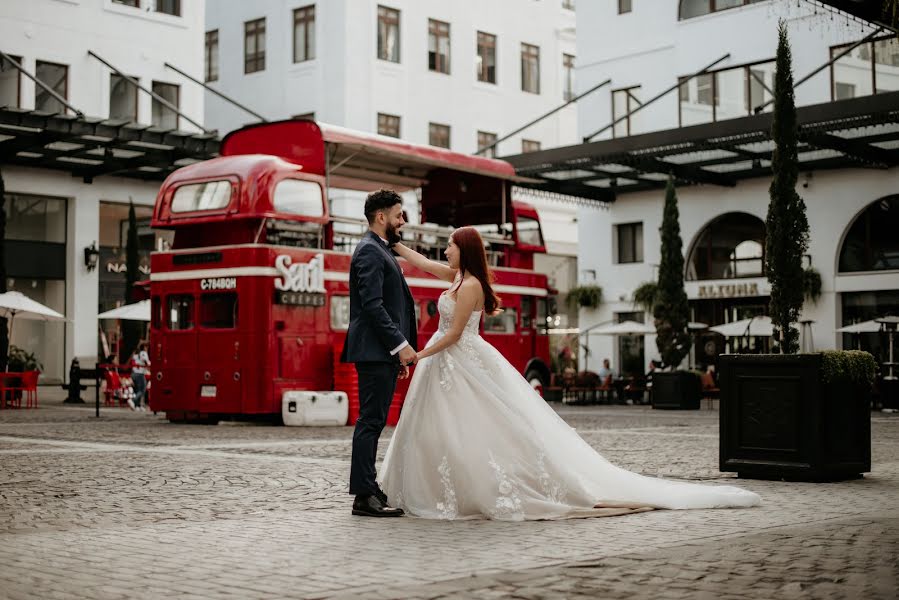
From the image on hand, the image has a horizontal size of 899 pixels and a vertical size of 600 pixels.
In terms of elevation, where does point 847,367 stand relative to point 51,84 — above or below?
below

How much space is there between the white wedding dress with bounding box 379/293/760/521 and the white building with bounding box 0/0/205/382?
25.3 meters

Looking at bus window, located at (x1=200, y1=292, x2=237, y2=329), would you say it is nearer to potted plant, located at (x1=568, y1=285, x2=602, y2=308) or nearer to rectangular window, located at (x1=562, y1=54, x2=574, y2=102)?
potted plant, located at (x1=568, y1=285, x2=602, y2=308)

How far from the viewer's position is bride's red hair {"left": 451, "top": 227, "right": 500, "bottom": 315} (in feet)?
28.9

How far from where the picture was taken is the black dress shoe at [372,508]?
26.7 ft

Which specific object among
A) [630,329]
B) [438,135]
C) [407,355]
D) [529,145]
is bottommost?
[407,355]

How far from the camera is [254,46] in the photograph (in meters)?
45.3

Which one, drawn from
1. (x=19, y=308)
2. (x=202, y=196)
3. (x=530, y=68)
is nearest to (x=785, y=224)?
(x=202, y=196)

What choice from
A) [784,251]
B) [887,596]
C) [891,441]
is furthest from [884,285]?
[887,596]

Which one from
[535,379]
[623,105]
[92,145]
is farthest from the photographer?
[623,105]

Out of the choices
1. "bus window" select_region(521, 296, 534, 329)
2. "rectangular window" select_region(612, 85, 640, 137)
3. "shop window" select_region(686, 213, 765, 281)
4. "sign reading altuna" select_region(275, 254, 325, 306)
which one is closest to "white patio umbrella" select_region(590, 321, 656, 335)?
"shop window" select_region(686, 213, 765, 281)

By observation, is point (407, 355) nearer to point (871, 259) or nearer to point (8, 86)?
point (871, 259)

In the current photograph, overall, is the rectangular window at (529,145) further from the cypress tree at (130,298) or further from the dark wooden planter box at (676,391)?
the dark wooden planter box at (676,391)

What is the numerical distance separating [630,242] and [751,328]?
8.32m

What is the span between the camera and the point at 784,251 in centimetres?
2702
